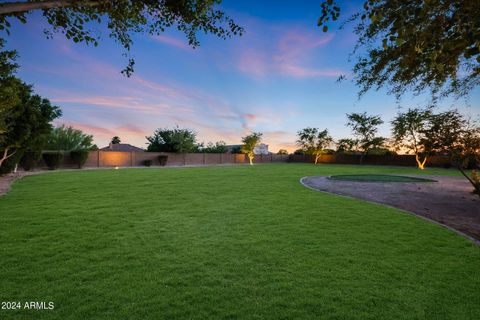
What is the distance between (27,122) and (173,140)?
74.6 ft

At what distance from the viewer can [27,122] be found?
48.2ft

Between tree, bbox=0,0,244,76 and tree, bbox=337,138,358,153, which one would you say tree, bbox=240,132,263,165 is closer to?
tree, bbox=337,138,358,153

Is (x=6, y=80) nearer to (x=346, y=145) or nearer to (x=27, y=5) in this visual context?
(x=27, y=5)

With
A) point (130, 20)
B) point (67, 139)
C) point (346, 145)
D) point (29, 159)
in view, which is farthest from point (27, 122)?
point (346, 145)

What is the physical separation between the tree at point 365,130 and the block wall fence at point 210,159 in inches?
78.8

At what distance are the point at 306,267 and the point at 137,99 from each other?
860 inches

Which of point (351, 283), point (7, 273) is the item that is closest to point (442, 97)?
point (351, 283)

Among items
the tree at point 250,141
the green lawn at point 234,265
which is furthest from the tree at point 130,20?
the tree at point 250,141

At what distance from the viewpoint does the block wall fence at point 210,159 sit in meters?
28.7

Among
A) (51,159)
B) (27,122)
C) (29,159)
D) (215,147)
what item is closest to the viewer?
(27,122)

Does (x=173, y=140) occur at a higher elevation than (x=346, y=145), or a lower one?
higher

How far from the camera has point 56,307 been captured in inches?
91.9

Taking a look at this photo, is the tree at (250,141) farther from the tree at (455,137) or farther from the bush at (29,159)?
the tree at (455,137)

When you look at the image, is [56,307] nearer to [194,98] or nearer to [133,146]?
[194,98]
